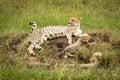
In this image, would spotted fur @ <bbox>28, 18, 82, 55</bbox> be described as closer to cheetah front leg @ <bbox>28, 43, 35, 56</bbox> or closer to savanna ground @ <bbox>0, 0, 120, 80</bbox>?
cheetah front leg @ <bbox>28, 43, 35, 56</bbox>

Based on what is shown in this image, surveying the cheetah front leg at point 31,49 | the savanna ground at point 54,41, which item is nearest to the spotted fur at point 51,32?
the cheetah front leg at point 31,49

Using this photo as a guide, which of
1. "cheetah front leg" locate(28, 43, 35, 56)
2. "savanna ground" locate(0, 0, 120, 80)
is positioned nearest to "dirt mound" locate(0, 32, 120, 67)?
"savanna ground" locate(0, 0, 120, 80)

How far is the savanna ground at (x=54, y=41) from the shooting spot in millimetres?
7348

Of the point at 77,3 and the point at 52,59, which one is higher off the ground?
the point at 77,3

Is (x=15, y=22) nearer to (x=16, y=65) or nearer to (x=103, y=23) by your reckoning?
(x=103, y=23)

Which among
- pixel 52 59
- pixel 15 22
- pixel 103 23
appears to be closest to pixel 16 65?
pixel 52 59

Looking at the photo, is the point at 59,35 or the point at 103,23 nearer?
the point at 59,35

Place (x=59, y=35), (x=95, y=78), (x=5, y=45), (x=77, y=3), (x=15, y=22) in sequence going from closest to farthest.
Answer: (x=95, y=78) < (x=5, y=45) < (x=59, y=35) < (x=15, y=22) < (x=77, y=3)

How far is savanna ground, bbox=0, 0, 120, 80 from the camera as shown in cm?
735

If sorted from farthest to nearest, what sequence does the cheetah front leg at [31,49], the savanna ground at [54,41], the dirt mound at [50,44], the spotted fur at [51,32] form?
1. the spotted fur at [51,32]
2. the cheetah front leg at [31,49]
3. the dirt mound at [50,44]
4. the savanna ground at [54,41]

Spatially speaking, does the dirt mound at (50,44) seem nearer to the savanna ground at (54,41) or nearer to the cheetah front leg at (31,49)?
the savanna ground at (54,41)

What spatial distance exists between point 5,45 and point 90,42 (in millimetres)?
1925

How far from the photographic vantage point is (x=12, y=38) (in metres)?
9.66

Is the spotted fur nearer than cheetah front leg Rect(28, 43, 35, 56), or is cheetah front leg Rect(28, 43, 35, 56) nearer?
cheetah front leg Rect(28, 43, 35, 56)
